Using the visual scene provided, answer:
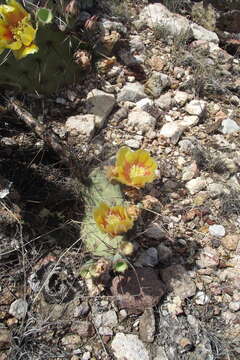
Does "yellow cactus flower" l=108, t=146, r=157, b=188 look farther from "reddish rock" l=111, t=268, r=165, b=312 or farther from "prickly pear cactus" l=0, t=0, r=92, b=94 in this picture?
"prickly pear cactus" l=0, t=0, r=92, b=94

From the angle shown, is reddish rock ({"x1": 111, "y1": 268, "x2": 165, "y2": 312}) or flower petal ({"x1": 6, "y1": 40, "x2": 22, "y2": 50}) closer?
reddish rock ({"x1": 111, "y1": 268, "x2": 165, "y2": 312})

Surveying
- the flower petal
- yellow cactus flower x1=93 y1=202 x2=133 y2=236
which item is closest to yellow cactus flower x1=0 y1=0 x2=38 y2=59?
the flower petal

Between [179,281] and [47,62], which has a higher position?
[47,62]

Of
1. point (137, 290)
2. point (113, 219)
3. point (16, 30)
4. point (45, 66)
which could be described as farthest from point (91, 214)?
point (16, 30)

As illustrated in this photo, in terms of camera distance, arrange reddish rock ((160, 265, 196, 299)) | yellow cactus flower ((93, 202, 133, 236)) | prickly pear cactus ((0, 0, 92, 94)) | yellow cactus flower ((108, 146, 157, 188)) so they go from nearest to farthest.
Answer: yellow cactus flower ((93, 202, 133, 236)), yellow cactus flower ((108, 146, 157, 188)), reddish rock ((160, 265, 196, 299)), prickly pear cactus ((0, 0, 92, 94))

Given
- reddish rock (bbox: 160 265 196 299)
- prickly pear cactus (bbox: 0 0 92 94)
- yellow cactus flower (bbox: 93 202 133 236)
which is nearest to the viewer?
yellow cactus flower (bbox: 93 202 133 236)

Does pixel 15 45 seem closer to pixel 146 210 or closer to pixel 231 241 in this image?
pixel 146 210

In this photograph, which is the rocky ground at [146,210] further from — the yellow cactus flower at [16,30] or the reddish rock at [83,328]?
the yellow cactus flower at [16,30]
